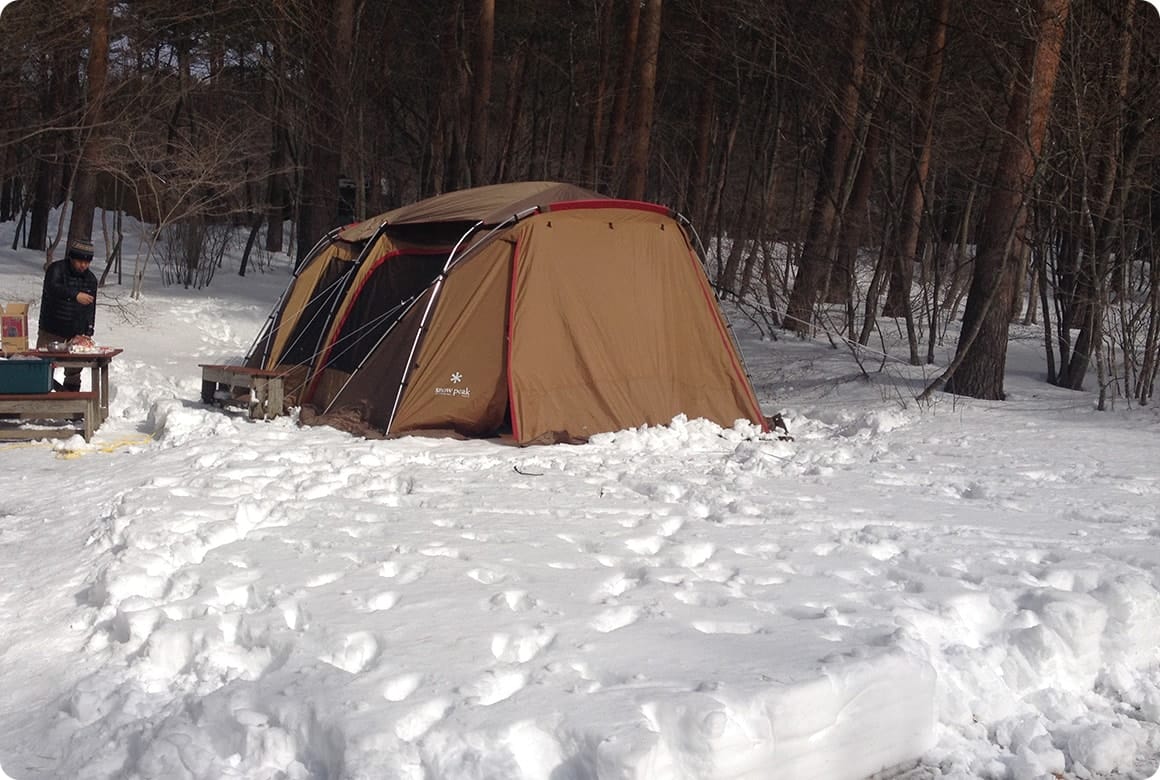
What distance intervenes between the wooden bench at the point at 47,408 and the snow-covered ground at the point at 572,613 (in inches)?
15.6

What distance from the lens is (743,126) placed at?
24.5 m

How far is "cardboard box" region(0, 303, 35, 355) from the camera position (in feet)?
26.0

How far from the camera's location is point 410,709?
3043 mm

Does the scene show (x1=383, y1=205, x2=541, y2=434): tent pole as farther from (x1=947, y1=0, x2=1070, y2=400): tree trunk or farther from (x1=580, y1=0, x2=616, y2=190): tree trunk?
(x1=580, y1=0, x2=616, y2=190): tree trunk

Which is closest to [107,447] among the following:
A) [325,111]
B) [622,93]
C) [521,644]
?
[521,644]

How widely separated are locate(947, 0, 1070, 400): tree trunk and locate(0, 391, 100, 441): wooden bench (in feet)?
25.1

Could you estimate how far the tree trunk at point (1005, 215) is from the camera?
→ 914cm

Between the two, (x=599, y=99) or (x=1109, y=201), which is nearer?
(x=1109, y=201)

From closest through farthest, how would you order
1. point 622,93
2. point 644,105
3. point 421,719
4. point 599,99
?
point 421,719
point 644,105
point 622,93
point 599,99

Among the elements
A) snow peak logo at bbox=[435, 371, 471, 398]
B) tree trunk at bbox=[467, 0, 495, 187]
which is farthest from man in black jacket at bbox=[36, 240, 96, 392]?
tree trunk at bbox=[467, 0, 495, 187]

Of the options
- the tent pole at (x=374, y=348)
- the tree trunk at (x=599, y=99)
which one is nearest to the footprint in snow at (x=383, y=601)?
the tent pole at (x=374, y=348)

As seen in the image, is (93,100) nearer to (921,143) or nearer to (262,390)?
(262,390)

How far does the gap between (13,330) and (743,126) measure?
19489 mm

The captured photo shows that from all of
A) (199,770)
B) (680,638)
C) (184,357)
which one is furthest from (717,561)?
(184,357)
